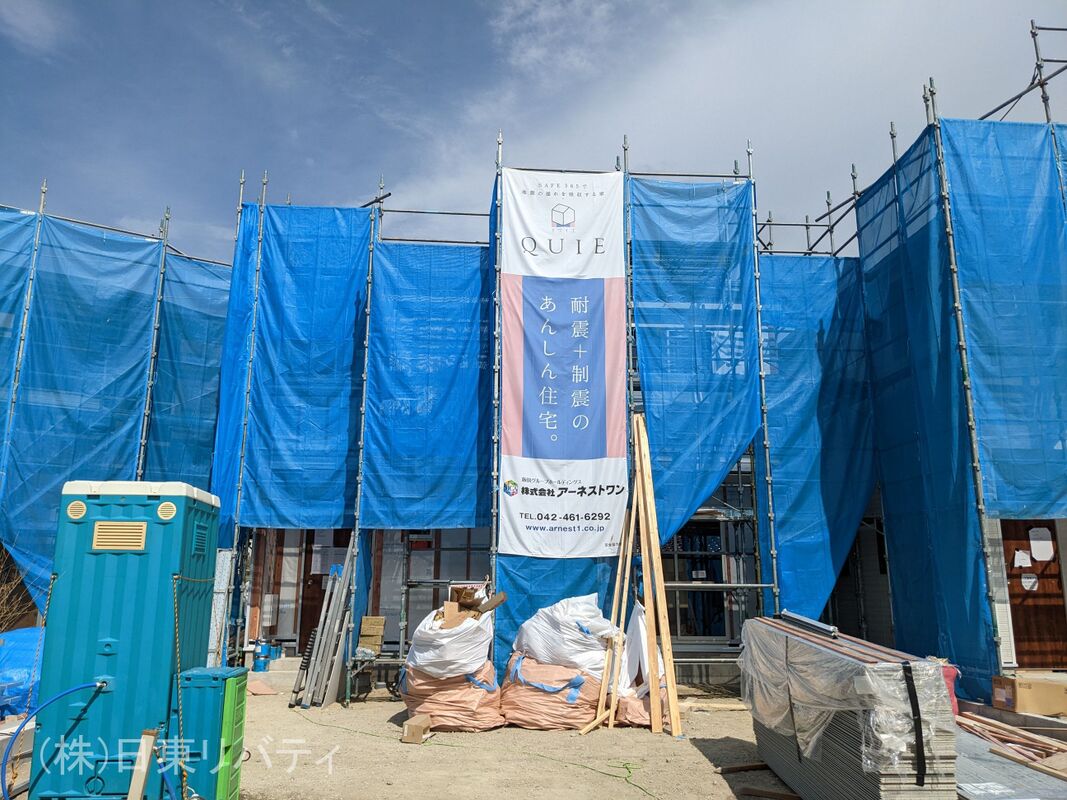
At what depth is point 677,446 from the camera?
11.4m

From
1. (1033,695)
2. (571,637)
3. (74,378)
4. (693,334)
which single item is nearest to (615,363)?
(693,334)

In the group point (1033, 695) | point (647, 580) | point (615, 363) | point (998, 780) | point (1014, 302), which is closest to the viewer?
point (998, 780)

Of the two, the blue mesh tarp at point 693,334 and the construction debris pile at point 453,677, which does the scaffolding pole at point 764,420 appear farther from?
the construction debris pile at point 453,677

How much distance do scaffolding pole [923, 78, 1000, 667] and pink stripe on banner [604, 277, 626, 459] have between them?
4.55 meters

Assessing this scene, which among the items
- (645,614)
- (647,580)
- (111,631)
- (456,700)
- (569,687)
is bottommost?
(456,700)

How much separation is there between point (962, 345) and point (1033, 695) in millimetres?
4343

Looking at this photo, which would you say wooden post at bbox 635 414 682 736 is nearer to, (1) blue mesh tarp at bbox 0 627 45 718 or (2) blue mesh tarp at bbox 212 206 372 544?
(2) blue mesh tarp at bbox 212 206 372 544

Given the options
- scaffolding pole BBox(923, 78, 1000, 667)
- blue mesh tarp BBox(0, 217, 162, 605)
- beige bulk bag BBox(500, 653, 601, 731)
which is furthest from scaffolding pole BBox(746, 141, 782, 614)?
blue mesh tarp BBox(0, 217, 162, 605)

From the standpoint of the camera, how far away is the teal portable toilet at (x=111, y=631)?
4660 millimetres

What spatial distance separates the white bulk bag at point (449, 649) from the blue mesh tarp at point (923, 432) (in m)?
6.13

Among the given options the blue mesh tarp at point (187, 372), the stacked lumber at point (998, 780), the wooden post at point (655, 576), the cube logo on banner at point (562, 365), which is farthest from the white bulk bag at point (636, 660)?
the blue mesh tarp at point (187, 372)

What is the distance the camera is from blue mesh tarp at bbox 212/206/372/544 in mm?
11984

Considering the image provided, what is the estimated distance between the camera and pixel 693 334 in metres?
11.8

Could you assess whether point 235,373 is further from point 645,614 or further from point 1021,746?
point 1021,746
